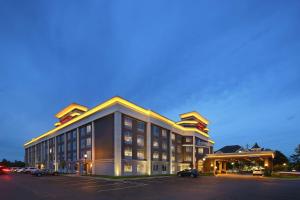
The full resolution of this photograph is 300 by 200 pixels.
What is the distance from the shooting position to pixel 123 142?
57.9 metres

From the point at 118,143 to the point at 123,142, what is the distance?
2045 mm

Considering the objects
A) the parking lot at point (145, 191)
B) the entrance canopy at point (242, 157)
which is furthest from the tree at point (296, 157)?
the parking lot at point (145, 191)

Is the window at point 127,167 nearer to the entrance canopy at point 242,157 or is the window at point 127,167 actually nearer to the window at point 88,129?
the window at point 88,129

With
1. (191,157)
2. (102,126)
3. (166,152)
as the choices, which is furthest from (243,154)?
(102,126)

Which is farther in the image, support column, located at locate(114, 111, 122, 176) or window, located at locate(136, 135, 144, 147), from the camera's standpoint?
window, located at locate(136, 135, 144, 147)

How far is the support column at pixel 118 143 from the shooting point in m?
55.1

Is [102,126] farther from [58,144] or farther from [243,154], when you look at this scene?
[243,154]

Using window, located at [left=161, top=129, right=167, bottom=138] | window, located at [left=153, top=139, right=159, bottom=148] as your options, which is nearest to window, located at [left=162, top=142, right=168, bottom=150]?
window, located at [left=161, top=129, right=167, bottom=138]

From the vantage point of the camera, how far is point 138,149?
63062 millimetres

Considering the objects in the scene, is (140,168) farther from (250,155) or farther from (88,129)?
(250,155)

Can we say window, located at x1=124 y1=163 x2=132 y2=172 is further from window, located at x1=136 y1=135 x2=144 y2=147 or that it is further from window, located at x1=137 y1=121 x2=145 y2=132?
window, located at x1=137 y1=121 x2=145 y2=132

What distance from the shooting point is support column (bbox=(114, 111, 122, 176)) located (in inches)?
2169

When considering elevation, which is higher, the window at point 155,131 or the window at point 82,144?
the window at point 155,131

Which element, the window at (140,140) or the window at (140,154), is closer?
the window at (140,154)
